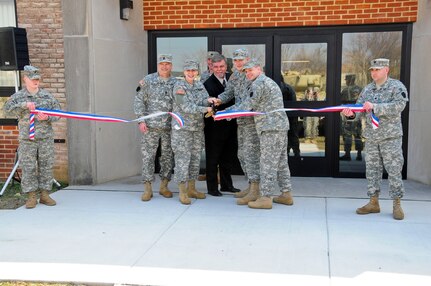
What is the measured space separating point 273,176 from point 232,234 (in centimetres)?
117

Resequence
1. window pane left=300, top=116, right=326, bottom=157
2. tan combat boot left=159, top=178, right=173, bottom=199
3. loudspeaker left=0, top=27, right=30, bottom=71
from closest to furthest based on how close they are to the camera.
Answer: tan combat boot left=159, top=178, right=173, bottom=199 → loudspeaker left=0, top=27, right=30, bottom=71 → window pane left=300, top=116, right=326, bottom=157

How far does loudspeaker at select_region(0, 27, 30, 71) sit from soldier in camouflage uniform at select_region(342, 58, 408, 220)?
463 cm

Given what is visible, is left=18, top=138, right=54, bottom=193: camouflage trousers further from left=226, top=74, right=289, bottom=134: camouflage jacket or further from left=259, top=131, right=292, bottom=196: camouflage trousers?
left=259, top=131, right=292, bottom=196: camouflage trousers

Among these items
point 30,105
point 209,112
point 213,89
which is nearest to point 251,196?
point 209,112

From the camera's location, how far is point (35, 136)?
607 cm

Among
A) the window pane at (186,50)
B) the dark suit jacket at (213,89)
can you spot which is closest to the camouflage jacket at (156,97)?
the dark suit jacket at (213,89)

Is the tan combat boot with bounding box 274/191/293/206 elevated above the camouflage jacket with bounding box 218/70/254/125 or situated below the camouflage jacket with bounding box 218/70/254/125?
below

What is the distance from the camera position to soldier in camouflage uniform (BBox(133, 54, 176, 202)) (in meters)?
6.35

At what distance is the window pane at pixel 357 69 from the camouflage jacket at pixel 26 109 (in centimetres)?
456

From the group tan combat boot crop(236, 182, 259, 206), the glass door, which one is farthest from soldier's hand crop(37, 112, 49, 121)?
the glass door

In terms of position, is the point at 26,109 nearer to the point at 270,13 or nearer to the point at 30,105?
the point at 30,105

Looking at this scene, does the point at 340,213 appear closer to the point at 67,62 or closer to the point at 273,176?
the point at 273,176

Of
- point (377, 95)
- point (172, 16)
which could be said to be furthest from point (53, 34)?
point (377, 95)

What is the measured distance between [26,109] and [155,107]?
1.60 metres
